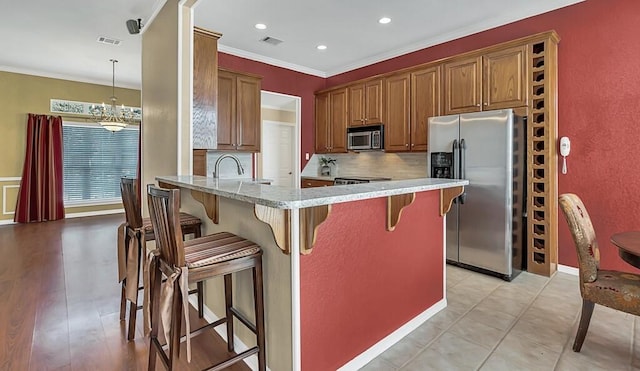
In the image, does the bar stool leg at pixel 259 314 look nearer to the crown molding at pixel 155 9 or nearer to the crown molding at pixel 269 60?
the crown molding at pixel 155 9

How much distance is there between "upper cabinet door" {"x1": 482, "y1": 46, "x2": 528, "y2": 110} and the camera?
3.31 m

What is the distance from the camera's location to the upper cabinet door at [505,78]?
331 centimetres

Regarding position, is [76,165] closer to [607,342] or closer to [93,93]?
[93,93]

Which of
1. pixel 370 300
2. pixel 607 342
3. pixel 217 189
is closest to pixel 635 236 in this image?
pixel 607 342

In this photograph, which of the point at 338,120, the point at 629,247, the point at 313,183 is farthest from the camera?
the point at 313,183

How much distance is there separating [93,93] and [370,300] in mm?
7399

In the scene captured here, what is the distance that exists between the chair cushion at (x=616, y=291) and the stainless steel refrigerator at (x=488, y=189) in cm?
129

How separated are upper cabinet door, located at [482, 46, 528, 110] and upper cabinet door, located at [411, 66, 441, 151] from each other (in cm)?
61

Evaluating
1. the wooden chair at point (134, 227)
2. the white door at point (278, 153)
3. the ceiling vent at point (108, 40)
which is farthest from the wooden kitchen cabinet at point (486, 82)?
the ceiling vent at point (108, 40)

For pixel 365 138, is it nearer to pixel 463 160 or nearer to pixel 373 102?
pixel 373 102

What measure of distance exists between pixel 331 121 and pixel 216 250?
4.34 meters

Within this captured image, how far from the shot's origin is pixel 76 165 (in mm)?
6871

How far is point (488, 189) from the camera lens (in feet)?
10.9

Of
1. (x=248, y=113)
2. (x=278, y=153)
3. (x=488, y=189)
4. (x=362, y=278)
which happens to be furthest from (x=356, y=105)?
(x=362, y=278)
